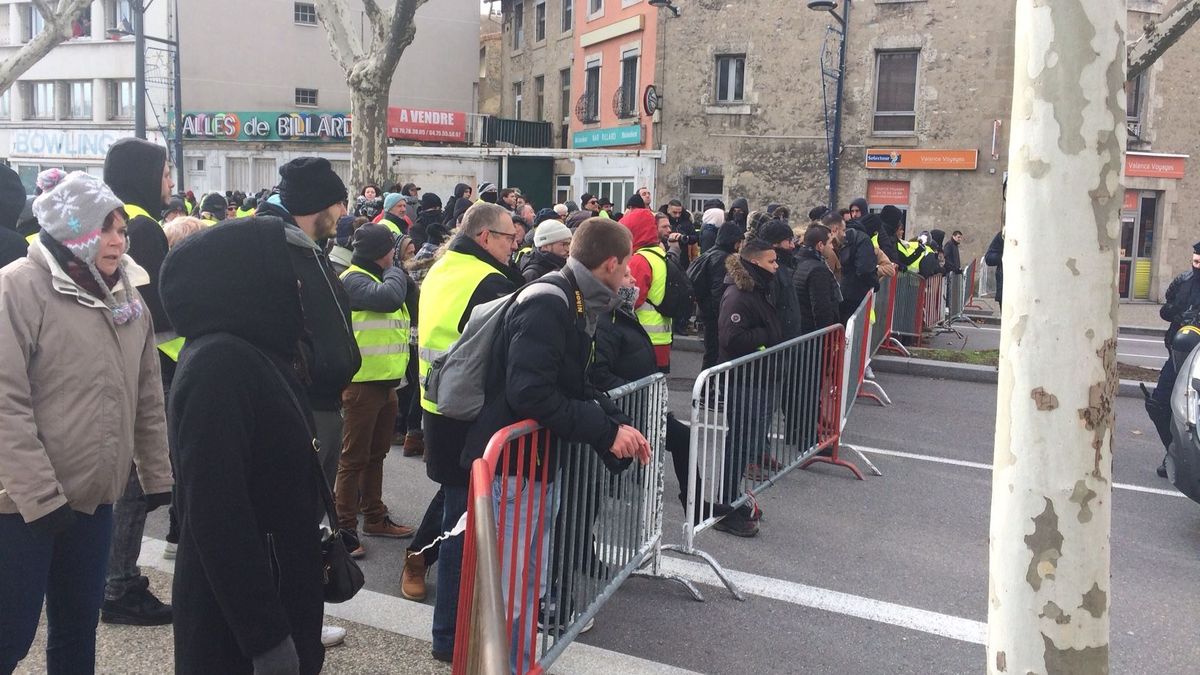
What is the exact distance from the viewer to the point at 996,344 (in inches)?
567

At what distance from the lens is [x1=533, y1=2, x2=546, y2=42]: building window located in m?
33.8

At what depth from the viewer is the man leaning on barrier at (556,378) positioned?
3.53 m

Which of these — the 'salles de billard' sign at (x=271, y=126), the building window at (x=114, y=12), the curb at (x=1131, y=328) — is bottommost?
the curb at (x=1131, y=328)

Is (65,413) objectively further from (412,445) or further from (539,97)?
(539,97)

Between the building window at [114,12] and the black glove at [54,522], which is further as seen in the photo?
the building window at [114,12]

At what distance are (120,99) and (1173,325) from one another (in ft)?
129

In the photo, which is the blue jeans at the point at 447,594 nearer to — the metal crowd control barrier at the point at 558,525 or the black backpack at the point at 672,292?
the metal crowd control barrier at the point at 558,525

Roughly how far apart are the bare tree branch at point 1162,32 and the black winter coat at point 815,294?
15.5 ft

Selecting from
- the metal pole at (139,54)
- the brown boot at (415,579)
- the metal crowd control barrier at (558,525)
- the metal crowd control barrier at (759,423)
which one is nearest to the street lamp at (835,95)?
the metal pole at (139,54)

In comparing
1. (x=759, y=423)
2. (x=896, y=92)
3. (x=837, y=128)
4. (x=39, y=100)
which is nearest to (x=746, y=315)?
(x=759, y=423)

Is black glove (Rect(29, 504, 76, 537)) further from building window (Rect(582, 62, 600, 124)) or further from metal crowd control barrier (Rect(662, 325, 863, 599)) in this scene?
building window (Rect(582, 62, 600, 124))

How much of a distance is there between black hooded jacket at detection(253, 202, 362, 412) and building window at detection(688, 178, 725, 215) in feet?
74.4

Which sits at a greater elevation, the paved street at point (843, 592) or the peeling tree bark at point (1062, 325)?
the peeling tree bark at point (1062, 325)

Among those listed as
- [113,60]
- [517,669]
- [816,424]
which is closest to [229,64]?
[113,60]
